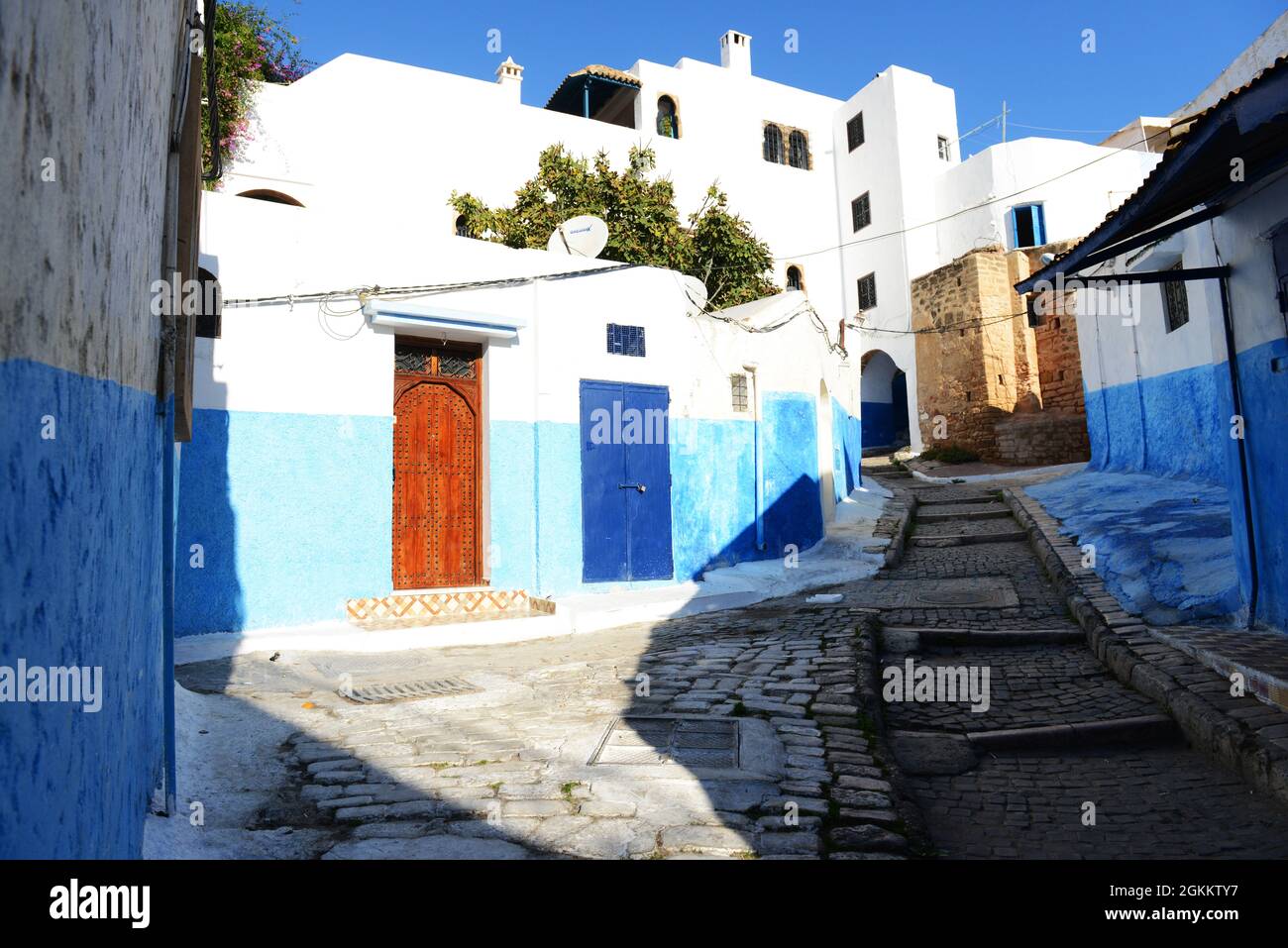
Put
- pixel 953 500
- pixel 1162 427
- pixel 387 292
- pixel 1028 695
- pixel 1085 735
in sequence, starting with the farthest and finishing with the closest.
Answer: pixel 953 500
pixel 1162 427
pixel 387 292
pixel 1028 695
pixel 1085 735

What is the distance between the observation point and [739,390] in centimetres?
1302

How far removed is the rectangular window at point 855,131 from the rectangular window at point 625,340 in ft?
66.1

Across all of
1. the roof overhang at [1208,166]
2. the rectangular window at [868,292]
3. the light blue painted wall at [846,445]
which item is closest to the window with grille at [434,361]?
the roof overhang at [1208,166]

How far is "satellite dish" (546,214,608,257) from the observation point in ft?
39.3

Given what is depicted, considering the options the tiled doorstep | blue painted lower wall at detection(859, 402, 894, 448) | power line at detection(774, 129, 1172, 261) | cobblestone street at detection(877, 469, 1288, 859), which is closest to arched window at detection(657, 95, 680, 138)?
power line at detection(774, 129, 1172, 261)

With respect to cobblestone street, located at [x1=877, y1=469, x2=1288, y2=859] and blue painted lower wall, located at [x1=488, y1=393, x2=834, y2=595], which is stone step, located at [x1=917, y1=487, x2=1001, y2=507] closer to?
blue painted lower wall, located at [x1=488, y1=393, x2=834, y2=595]

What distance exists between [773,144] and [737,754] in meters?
26.1

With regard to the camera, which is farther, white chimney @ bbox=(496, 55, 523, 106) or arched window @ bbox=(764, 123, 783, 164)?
arched window @ bbox=(764, 123, 783, 164)

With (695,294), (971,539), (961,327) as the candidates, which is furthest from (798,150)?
(971,539)

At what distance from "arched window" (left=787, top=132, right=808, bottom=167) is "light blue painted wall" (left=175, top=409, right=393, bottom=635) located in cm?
2244

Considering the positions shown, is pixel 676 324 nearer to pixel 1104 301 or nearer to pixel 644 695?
pixel 644 695

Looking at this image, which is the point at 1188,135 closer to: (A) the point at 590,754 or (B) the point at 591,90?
(A) the point at 590,754

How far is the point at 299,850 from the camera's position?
316 cm
